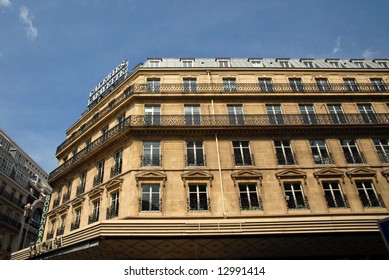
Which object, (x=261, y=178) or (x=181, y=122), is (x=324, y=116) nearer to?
(x=261, y=178)

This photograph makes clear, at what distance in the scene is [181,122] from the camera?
1998 centimetres

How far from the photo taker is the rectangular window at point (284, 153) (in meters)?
18.7

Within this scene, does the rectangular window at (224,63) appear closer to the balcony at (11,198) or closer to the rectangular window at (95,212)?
the rectangular window at (95,212)

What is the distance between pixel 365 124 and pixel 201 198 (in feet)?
43.0

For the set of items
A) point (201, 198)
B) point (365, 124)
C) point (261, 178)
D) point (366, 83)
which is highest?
point (366, 83)

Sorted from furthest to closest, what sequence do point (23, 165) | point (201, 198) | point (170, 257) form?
point (23, 165) < point (201, 198) < point (170, 257)

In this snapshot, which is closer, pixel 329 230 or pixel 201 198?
pixel 329 230

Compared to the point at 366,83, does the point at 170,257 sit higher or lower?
lower

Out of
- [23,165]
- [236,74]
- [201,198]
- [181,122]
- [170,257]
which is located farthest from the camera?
[23,165]

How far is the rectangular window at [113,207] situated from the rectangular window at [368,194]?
15349 mm

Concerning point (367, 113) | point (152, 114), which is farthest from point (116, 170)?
point (367, 113)

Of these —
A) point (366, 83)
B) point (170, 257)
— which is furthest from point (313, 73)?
point (170, 257)

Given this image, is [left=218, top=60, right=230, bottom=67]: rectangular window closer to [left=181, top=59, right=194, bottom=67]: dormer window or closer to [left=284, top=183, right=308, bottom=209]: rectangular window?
[left=181, top=59, right=194, bottom=67]: dormer window

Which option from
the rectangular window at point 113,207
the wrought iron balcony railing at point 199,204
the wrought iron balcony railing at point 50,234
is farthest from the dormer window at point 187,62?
the wrought iron balcony railing at point 50,234
